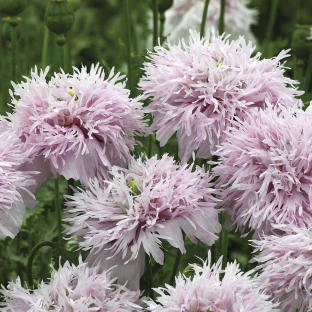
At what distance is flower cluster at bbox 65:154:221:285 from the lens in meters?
0.77

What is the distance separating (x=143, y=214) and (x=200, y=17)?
105cm

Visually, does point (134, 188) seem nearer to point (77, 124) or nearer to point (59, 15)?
point (77, 124)

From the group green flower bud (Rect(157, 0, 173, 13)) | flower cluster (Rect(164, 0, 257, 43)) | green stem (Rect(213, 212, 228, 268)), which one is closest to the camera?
green stem (Rect(213, 212, 228, 268))

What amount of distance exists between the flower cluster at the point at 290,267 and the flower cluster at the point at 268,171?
1.1 inches

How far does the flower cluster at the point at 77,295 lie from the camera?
0.73 metres

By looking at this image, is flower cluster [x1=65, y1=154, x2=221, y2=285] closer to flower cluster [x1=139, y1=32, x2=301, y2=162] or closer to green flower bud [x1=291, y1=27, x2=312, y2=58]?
flower cluster [x1=139, y1=32, x2=301, y2=162]

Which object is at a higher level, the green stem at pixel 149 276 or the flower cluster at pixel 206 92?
the flower cluster at pixel 206 92

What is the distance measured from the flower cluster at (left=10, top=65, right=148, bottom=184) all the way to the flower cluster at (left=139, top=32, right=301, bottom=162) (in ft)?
0.13

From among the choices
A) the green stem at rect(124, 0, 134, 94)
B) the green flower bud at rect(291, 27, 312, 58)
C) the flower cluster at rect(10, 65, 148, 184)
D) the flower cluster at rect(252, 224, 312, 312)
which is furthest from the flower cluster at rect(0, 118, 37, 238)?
the green flower bud at rect(291, 27, 312, 58)

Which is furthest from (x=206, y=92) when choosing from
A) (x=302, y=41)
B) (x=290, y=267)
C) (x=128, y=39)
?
(x=302, y=41)

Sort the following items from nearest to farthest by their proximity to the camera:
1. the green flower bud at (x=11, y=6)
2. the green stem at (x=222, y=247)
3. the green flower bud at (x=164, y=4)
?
1. the green stem at (x=222, y=247)
2. the green flower bud at (x=11, y=6)
3. the green flower bud at (x=164, y=4)

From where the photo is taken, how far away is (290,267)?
0.72 m

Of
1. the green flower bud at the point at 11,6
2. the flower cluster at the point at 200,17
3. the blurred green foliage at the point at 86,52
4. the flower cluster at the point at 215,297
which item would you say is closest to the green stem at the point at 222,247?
the blurred green foliage at the point at 86,52

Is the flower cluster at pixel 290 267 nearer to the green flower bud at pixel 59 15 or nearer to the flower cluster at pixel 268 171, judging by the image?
the flower cluster at pixel 268 171
